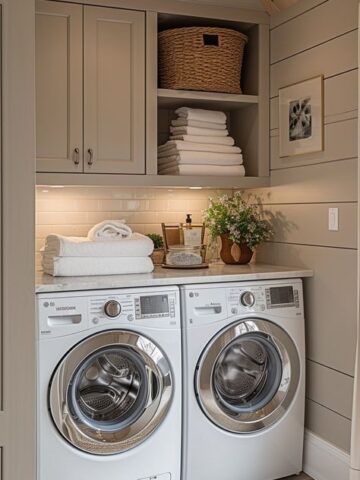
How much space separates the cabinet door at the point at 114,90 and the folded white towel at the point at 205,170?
20cm

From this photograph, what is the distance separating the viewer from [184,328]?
2750mm

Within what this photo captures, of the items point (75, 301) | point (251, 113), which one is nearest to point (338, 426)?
point (75, 301)

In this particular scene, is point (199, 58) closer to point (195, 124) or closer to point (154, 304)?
point (195, 124)

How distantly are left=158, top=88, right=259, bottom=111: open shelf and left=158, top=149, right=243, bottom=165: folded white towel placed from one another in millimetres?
288

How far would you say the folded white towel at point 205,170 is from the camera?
317 cm

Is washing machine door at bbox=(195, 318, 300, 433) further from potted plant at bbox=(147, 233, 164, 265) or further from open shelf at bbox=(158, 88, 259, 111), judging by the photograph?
open shelf at bbox=(158, 88, 259, 111)

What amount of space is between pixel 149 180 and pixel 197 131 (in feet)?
1.36

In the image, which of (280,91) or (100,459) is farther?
(280,91)

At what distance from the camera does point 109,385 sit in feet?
8.82

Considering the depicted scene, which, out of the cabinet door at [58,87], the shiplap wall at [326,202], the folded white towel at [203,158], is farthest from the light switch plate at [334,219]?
the cabinet door at [58,87]

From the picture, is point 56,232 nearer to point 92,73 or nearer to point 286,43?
point 92,73

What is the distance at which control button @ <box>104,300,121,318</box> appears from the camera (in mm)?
2584

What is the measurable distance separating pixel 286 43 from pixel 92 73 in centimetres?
106

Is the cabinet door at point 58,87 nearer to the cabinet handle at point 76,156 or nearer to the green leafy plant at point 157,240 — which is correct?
the cabinet handle at point 76,156
